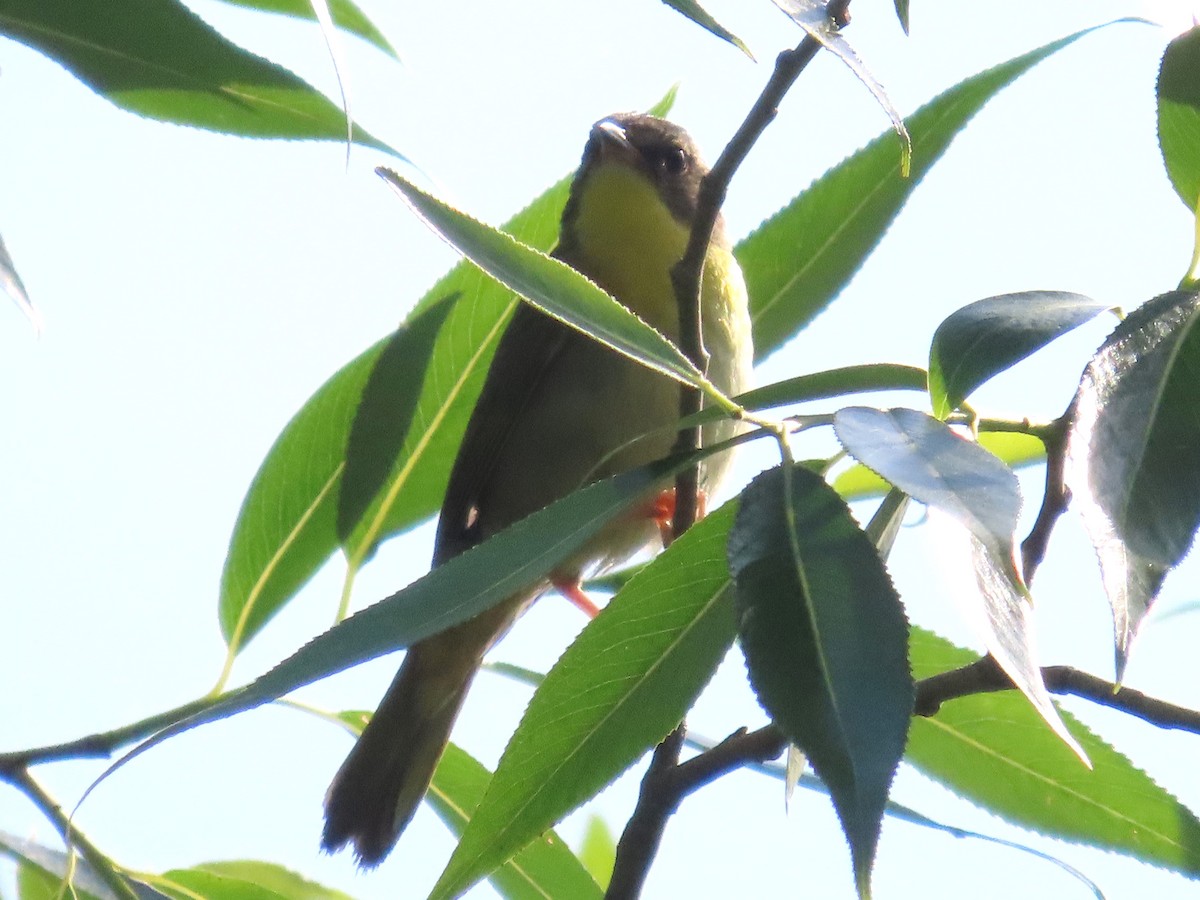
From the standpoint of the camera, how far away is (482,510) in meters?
3.28

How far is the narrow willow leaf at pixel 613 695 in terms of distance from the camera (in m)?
1.35

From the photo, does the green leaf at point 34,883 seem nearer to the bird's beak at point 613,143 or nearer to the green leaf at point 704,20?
the green leaf at point 704,20

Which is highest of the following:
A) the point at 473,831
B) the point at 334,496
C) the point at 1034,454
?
the point at 1034,454

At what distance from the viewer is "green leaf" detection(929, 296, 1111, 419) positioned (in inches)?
46.4

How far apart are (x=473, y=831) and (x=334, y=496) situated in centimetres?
98

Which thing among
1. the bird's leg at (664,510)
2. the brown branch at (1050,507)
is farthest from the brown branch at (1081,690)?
the bird's leg at (664,510)

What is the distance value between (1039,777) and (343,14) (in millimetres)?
1452

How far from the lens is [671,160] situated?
3.39 m

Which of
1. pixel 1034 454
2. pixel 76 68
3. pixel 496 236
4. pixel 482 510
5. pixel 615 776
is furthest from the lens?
pixel 482 510

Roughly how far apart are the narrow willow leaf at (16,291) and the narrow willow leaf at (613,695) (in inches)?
31.3

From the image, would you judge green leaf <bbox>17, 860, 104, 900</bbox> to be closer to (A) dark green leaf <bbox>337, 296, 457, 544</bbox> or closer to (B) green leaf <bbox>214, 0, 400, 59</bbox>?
(A) dark green leaf <bbox>337, 296, 457, 544</bbox>

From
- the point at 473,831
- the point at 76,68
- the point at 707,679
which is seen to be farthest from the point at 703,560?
the point at 76,68

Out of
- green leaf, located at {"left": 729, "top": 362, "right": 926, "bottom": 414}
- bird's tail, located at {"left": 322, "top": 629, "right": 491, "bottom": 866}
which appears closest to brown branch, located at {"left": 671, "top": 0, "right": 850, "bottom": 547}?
green leaf, located at {"left": 729, "top": 362, "right": 926, "bottom": 414}

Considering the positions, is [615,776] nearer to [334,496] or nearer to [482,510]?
[334,496]
